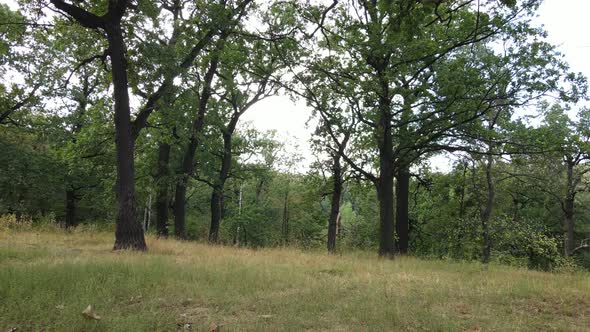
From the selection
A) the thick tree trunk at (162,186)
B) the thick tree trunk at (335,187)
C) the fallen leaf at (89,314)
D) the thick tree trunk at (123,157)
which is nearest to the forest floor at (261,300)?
the fallen leaf at (89,314)

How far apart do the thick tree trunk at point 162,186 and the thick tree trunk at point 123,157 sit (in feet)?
29.3

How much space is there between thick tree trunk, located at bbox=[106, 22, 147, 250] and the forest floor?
8.36 feet

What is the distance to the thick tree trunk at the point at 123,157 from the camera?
1134 centimetres

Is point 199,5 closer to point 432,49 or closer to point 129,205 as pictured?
point 129,205

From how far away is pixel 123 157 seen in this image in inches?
456

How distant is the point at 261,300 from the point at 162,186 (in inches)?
623

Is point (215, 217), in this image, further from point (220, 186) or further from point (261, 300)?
point (261, 300)

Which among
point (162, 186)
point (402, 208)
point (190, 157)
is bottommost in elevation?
point (402, 208)

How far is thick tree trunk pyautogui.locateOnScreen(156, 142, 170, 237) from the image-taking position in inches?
814

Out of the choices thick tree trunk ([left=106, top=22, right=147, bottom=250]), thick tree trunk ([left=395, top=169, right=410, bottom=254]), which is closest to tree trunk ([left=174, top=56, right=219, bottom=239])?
thick tree trunk ([left=106, top=22, right=147, bottom=250])

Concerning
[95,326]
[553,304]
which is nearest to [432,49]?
[553,304]

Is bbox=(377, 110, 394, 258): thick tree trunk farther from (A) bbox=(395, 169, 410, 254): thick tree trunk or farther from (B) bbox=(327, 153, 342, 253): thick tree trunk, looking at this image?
(B) bbox=(327, 153, 342, 253): thick tree trunk

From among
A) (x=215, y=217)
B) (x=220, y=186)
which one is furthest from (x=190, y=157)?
(x=215, y=217)

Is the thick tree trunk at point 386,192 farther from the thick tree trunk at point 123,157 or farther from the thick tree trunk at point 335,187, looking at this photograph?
the thick tree trunk at point 123,157
